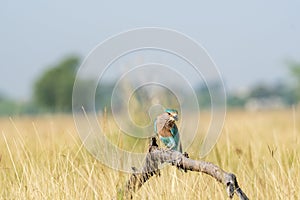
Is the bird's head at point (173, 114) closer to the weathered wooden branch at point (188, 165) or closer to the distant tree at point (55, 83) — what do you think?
the weathered wooden branch at point (188, 165)

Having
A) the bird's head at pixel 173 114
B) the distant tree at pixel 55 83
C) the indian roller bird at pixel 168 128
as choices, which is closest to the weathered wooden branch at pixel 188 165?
the indian roller bird at pixel 168 128

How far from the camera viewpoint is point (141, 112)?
3.58m

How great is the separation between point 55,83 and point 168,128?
3859cm

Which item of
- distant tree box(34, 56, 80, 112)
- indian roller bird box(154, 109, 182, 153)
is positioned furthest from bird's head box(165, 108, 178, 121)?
distant tree box(34, 56, 80, 112)

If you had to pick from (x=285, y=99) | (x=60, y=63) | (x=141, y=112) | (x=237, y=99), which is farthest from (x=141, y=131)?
(x=285, y=99)

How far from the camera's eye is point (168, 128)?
2064 millimetres

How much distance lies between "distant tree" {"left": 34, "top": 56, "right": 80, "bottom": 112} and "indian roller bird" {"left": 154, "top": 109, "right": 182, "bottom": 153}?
3559 centimetres

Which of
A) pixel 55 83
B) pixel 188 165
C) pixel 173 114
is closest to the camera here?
pixel 173 114

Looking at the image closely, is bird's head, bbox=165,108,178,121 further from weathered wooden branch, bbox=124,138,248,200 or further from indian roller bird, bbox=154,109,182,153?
weathered wooden branch, bbox=124,138,248,200

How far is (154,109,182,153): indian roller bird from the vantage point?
2.01 m

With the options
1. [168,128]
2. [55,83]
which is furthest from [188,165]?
[55,83]

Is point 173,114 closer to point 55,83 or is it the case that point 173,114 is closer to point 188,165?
point 188,165

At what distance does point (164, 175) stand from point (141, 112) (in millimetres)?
898

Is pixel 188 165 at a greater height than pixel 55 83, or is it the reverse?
pixel 55 83
